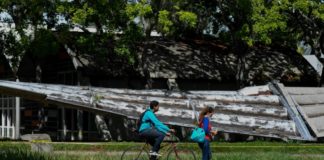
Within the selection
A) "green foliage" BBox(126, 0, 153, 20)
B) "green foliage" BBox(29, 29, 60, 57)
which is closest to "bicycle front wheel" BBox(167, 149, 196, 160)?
"green foliage" BBox(126, 0, 153, 20)

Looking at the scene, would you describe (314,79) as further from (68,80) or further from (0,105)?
(0,105)

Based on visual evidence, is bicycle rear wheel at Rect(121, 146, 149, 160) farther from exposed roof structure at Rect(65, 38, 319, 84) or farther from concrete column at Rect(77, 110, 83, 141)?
concrete column at Rect(77, 110, 83, 141)

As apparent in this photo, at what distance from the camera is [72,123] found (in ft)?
121

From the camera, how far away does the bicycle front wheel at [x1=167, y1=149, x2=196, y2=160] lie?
16597mm

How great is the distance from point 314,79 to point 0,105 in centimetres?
2006

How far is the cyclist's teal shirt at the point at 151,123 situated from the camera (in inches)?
631

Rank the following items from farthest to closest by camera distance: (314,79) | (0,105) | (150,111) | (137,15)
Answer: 1. (0,105)
2. (314,79)
3. (137,15)
4. (150,111)

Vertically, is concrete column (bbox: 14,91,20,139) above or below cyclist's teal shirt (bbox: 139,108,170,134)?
below

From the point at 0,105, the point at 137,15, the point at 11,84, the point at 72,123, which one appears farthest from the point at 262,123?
the point at 0,105

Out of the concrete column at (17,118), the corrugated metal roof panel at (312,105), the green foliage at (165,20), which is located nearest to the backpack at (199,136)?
the corrugated metal roof panel at (312,105)

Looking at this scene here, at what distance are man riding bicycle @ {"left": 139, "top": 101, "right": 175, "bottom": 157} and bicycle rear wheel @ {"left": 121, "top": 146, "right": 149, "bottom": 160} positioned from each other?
459 millimetres

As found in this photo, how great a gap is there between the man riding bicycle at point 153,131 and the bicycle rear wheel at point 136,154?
1.50ft

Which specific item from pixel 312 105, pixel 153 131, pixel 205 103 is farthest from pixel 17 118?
pixel 153 131

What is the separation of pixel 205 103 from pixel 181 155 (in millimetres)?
8892
